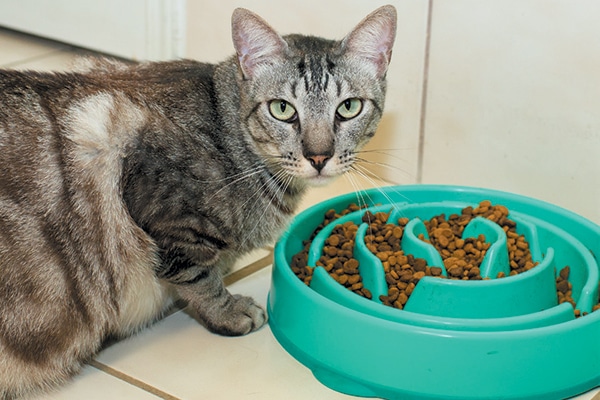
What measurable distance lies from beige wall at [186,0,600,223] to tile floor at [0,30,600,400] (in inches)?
27.0

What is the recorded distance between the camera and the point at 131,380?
5.67 ft

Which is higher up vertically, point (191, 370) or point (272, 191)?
point (272, 191)

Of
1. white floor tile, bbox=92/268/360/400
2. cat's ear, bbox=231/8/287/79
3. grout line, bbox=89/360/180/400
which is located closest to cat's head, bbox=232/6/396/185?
cat's ear, bbox=231/8/287/79

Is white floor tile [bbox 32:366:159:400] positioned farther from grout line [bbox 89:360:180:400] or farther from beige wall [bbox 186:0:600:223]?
beige wall [bbox 186:0:600:223]

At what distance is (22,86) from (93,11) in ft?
4.37

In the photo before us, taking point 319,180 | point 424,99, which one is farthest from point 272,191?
point 424,99

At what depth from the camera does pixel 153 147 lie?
1.70m

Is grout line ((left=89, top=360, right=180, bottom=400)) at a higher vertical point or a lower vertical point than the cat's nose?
lower

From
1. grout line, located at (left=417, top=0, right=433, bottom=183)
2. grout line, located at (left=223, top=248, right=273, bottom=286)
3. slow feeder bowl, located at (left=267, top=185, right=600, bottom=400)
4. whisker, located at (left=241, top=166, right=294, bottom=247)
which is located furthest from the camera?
grout line, located at (left=417, top=0, right=433, bottom=183)

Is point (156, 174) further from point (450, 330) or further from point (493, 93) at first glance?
point (493, 93)

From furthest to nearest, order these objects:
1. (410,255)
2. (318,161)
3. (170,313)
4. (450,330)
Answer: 1. (170,313)
2. (410,255)
3. (318,161)
4. (450,330)

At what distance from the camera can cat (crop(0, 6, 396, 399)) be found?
163cm

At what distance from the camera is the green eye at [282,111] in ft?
5.78

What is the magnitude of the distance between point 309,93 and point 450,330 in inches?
20.5
